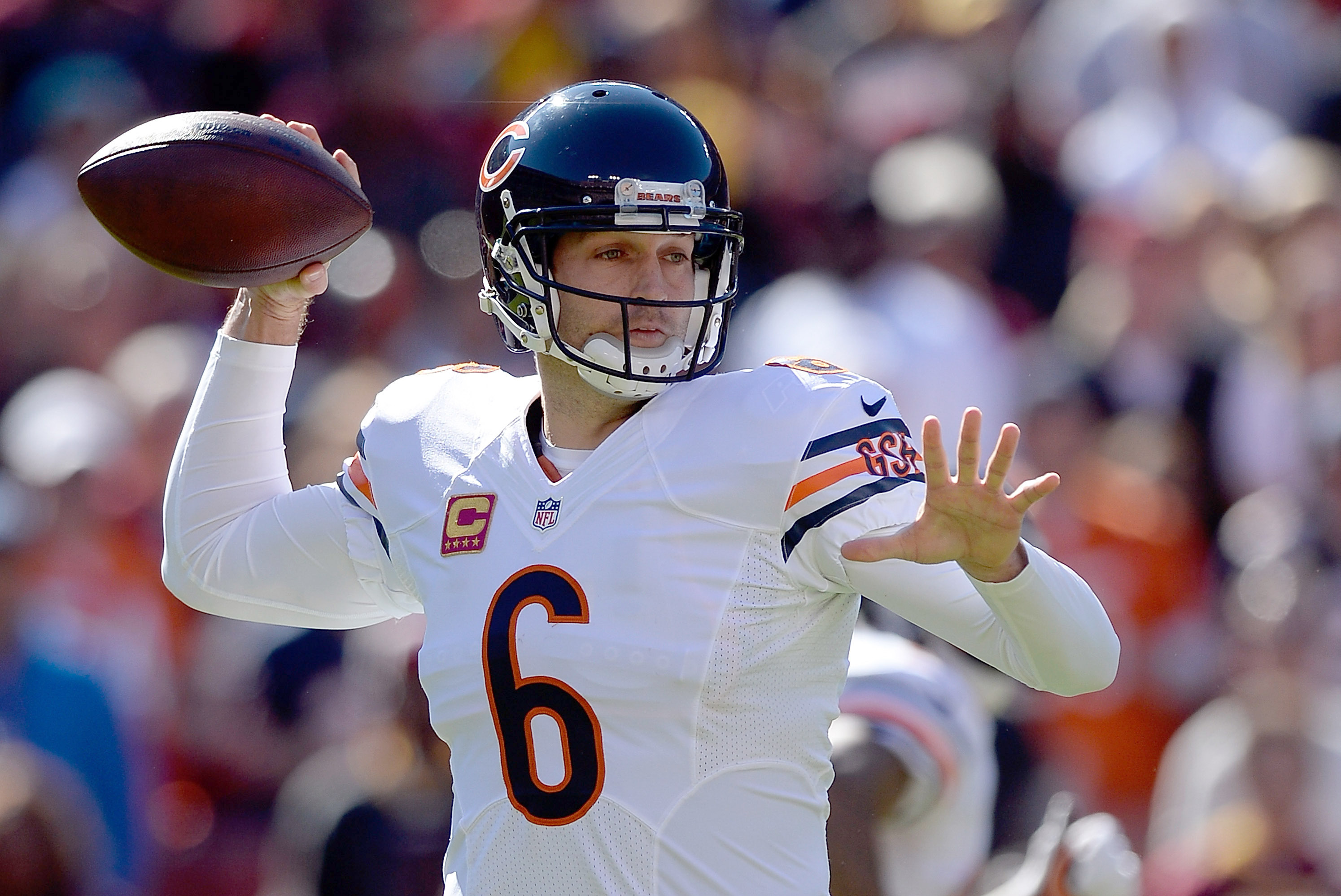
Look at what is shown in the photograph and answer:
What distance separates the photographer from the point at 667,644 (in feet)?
7.34

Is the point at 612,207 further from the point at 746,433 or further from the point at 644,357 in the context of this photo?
the point at 746,433

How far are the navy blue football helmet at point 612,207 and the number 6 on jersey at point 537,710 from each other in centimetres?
35

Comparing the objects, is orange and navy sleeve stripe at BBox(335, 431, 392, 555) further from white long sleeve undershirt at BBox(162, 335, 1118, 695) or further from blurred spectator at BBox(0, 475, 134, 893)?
blurred spectator at BBox(0, 475, 134, 893)

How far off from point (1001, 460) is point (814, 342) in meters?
3.02

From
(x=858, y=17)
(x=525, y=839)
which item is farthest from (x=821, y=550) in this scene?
(x=858, y=17)

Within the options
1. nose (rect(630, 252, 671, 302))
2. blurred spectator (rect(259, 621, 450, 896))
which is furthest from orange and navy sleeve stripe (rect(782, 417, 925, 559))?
blurred spectator (rect(259, 621, 450, 896))

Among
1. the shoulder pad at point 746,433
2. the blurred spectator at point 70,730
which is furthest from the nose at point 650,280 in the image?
the blurred spectator at point 70,730

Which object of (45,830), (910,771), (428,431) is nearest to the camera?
(428,431)

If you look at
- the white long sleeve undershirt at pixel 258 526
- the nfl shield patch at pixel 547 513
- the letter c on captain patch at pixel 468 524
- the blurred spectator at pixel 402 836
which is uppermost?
the nfl shield patch at pixel 547 513

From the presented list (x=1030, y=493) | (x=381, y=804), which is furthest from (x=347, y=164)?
(x=381, y=804)

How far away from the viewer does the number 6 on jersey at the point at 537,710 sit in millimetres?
2242

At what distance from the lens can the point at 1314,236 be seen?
209 inches

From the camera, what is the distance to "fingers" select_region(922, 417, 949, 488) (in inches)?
80.0

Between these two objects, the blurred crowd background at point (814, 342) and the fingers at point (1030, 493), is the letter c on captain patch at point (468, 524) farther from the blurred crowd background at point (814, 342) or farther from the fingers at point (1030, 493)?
the blurred crowd background at point (814, 342)
